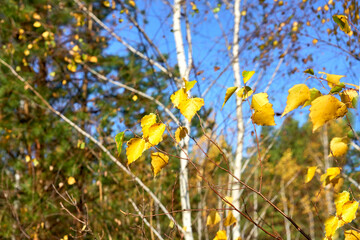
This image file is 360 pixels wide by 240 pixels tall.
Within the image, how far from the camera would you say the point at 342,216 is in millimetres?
1055

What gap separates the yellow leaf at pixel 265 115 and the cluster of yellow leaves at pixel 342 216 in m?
0.44

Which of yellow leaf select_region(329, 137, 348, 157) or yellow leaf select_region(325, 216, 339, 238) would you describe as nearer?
yellow leaf select_region(325, 216, 339, 238)

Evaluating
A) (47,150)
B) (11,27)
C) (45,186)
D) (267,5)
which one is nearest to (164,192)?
(45,186)

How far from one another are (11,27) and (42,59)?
2.32ft

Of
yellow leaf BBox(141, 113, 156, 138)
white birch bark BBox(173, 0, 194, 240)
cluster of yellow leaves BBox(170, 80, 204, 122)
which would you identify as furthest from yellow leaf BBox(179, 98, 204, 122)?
white birch bark BBox(173, 0, 194, 240)

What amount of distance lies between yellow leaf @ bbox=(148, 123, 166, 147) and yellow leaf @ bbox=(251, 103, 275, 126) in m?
0.30

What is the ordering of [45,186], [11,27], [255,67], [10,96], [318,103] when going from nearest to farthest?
[318,103] < [255,67] < [45,186] < [10,96] < [11,27]

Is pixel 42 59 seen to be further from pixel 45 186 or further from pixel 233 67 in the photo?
pixel 233 67

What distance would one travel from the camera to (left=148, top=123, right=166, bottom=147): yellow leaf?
0.99 meters

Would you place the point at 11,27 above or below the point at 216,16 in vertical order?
above

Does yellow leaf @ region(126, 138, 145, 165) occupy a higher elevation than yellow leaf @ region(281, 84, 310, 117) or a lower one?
lower

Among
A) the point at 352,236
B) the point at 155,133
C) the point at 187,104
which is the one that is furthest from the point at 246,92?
the point at 352,236

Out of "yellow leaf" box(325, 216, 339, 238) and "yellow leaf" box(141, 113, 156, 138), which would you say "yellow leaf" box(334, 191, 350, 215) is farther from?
"yellow leaf" box(141, 113, 156, 138)

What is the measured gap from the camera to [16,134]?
190 inches
